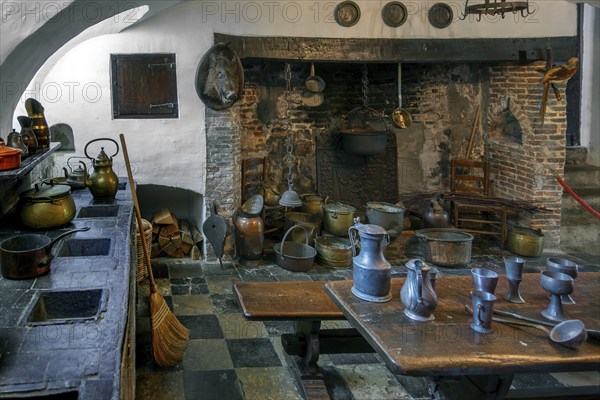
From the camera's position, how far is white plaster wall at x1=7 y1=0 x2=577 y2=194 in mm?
6176

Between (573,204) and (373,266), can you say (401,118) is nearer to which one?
(573,204)

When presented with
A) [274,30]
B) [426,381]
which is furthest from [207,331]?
[274,30]

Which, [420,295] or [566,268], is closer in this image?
[420,295]

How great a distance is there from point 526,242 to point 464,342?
4.92 meters

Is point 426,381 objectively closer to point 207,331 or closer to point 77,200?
point 207,331

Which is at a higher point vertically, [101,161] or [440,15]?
[440,15]

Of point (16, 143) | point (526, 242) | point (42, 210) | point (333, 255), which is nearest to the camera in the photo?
point (42, 210)

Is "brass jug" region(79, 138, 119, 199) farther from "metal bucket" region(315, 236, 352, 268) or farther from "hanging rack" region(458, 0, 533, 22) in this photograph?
"hanging rack" region(458, 0, 533, 22)

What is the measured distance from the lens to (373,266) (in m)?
2.95

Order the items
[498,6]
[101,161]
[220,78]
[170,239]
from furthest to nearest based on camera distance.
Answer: [170,239] < [220,78] < [498,6] < [101,161]

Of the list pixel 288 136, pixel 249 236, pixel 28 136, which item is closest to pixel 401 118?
pixel 288 136

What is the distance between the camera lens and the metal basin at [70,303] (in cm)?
279

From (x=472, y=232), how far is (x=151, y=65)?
434 cm

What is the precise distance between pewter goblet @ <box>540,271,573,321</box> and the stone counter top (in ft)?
6.43
